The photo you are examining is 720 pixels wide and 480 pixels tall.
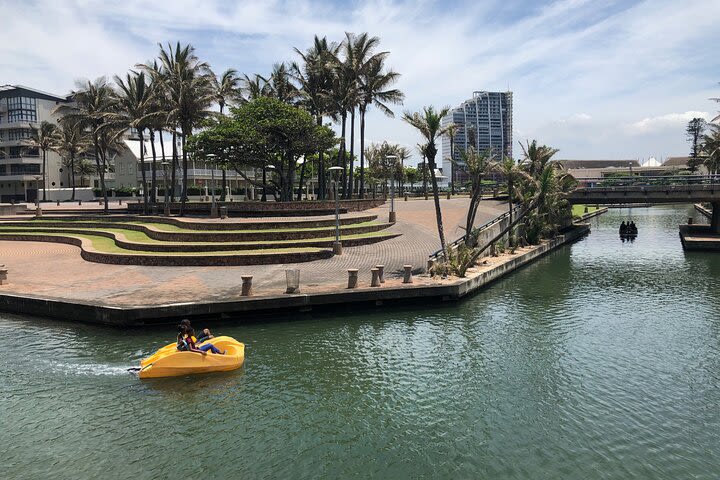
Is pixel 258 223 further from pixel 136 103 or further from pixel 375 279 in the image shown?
pixel 136 103

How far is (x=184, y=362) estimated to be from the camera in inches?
532

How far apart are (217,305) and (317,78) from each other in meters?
34.0

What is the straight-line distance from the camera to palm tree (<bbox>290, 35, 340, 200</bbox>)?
46.2 metres

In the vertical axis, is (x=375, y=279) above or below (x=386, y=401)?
above

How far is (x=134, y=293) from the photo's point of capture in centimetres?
1972

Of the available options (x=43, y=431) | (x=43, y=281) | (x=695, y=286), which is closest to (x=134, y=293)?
(x=43, y=281)

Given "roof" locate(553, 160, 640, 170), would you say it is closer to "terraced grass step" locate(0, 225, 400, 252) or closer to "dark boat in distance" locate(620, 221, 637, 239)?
"dark boat in distance" locate(620, 221, 637, 239)

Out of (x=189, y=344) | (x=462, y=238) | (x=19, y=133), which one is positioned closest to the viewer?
(x=189, y=344)

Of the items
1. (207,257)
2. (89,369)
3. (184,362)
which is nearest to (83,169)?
(207,257)

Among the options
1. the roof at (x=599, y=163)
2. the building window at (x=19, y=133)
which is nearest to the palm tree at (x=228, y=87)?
the building window at (x=19, y=133)

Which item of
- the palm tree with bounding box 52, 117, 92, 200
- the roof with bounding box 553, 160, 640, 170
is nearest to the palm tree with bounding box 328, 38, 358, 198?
the palm tree with bounding box 52, 117, 92, 200

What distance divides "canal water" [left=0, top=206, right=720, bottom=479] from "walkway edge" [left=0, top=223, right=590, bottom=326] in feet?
1.65

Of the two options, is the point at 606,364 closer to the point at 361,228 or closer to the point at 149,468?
the point at 149,468

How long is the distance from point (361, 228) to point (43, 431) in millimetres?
24005
